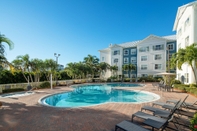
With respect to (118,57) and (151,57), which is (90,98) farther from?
(118,57)

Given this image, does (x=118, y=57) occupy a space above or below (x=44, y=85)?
above

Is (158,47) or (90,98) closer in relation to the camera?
(90,98)

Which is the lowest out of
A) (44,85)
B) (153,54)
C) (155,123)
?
(44,85)

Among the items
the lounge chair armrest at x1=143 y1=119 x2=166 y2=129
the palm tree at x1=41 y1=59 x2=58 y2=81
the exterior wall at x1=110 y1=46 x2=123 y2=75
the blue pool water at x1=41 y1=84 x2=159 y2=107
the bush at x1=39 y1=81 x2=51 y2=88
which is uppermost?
the exterior wall at x1=110 y1=46 x2=123 y2=75

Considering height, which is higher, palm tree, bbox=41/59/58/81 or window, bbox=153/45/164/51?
window, bbox=153/45/164/51

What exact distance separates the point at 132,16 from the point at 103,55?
22.8 meters

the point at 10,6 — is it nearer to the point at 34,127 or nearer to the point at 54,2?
the point at 54,2

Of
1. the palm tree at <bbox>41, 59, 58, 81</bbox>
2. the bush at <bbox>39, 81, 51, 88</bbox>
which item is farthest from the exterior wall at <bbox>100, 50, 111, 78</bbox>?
the bush at <bbox>39, 81, 51, 88</bbox>

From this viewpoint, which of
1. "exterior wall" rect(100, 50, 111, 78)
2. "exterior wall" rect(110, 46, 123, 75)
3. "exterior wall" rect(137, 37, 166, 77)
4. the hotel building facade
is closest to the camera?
the hotel building facade

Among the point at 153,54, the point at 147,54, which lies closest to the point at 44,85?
the point at 147,54

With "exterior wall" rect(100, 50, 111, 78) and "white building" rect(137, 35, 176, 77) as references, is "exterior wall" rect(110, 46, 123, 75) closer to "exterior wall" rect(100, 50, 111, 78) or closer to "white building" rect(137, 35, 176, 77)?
"exterior wall" rect(100, 50, 111, 78)

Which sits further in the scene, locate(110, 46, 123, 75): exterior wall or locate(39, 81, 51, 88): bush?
locate(110, 46, 123, 75): exterior wall

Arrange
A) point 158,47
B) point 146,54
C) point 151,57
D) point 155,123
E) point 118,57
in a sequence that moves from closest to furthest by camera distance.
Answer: point 155,123, point 158,47, point 151,57, point 146,54, point 118,57

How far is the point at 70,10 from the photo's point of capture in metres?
16.0
